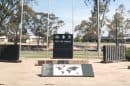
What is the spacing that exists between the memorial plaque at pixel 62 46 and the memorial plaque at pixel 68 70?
1384 cm

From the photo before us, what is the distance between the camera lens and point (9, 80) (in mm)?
20672

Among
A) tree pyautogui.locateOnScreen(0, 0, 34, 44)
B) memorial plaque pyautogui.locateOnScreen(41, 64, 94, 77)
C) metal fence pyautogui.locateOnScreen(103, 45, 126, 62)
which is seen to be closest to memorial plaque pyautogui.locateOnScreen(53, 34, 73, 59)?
metal fence pyautogui.locateOnScreen(103, 45, 126, 62)

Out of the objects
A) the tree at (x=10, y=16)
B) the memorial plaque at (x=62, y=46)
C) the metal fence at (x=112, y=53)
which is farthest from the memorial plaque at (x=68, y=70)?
the tree at (x=10, y=16)

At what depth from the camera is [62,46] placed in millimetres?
37750

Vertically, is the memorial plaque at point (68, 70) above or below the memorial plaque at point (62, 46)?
below

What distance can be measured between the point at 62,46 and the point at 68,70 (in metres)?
14.7

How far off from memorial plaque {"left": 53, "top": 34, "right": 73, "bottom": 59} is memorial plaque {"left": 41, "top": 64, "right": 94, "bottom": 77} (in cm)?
1384

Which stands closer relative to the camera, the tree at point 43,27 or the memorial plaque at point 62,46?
the memorial plaque at point 62,46

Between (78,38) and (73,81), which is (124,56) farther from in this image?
(78,38)

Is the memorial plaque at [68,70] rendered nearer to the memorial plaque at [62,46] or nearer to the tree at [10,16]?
the memorial plaque at [62,46]

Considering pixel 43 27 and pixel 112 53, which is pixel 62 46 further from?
pixel 43 27

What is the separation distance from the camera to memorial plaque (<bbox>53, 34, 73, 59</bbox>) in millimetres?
37312

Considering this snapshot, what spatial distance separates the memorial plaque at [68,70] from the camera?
73.6 feet

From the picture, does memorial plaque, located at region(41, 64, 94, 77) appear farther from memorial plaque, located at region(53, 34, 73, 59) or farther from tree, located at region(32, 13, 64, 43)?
tree, located at region(32, 13, 64, 43)
